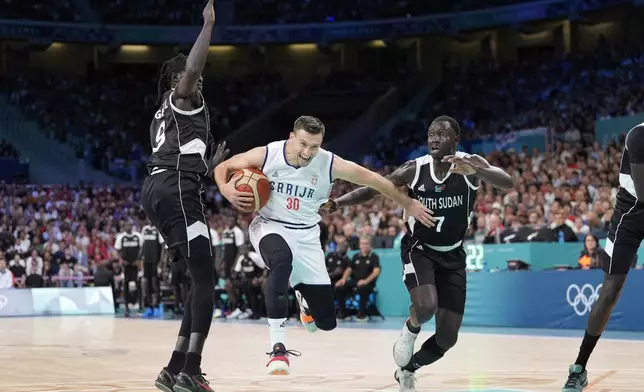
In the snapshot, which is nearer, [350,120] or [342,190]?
[342,190]

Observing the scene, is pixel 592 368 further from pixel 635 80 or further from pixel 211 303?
pixel 635 80

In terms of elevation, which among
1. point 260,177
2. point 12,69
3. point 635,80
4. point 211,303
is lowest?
point 211,303

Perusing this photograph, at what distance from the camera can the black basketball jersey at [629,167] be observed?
759 centimetres

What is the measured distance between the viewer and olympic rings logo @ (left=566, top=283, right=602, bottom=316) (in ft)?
54.1

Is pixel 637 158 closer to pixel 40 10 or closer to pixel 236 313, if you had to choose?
pixel 236 313

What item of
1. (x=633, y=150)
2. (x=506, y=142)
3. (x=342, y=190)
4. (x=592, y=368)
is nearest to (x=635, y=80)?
(x=506, y=142)

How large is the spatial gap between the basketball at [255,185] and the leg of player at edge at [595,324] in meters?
2.77

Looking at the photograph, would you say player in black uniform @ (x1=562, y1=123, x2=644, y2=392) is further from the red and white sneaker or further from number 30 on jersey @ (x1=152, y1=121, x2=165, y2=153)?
number 30 on jersey @ (x1=152, y1=121, x2=165, y2=153)

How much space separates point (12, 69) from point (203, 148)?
39.4m

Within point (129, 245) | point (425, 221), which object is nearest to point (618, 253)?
point (425, 221)

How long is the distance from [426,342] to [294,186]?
1698 millimetres

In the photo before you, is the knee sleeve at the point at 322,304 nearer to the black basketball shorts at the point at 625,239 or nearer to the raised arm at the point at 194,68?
the raised arm at the point at 194,68

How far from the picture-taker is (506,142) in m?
30.5

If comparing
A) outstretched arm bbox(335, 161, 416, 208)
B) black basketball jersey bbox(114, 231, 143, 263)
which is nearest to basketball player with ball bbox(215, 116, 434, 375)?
outstretched arm bbox(335, 161, 416, 208)
